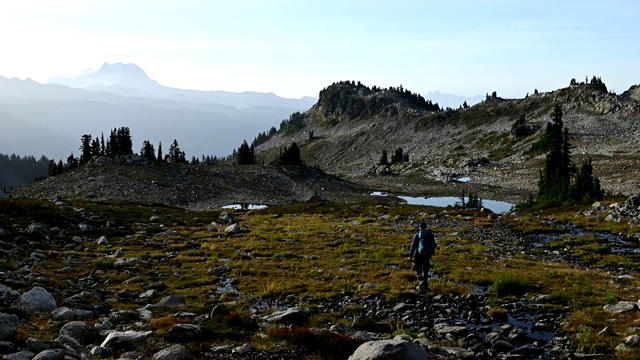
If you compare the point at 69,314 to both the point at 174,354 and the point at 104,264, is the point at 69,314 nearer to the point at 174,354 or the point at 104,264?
the point at 174,354

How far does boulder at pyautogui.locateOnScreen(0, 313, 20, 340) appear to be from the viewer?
42.7ft

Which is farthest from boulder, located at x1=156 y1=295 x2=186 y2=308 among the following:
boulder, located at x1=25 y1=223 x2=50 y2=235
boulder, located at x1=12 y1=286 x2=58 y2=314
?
boulder, located at x1=25 y1=223 x2=50 y2=235

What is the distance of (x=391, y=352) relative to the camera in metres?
11.7

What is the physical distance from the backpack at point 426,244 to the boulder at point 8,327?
16295 millimetres

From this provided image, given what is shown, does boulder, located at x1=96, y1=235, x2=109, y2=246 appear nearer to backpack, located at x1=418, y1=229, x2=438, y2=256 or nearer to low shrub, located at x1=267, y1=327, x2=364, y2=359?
backpack, located at x1=418, y1=229, x2=438, y2=256

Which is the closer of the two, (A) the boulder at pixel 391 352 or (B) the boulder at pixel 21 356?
(B) the boulder at pixel 21 356

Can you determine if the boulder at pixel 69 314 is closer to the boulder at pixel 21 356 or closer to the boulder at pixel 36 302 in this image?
the boulder at pixel 36 302

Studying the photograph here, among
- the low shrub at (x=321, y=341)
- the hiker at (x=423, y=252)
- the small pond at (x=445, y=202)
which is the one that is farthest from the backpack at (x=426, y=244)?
the small pond at (x=445, y=202)

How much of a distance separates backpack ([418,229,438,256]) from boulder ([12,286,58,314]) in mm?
15764

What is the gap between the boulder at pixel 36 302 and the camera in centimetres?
1638

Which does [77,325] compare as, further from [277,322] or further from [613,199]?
[613,199]

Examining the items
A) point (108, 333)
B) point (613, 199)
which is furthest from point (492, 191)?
point (108, 333)

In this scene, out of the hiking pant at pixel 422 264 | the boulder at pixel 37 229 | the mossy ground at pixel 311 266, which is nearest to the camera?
the mossy ground at pixel 311 266

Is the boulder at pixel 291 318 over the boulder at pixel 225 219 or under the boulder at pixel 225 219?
over
